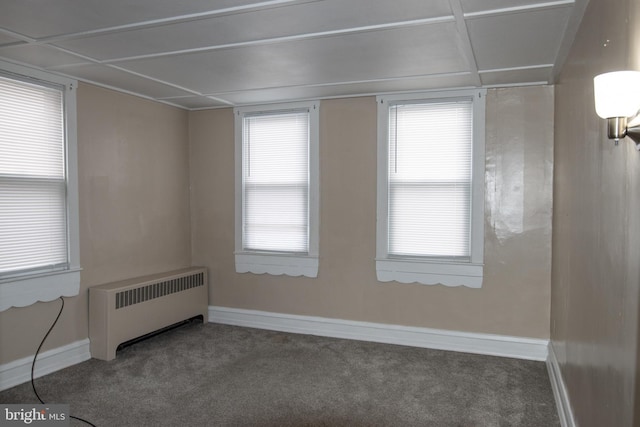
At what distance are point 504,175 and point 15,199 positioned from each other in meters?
3.74

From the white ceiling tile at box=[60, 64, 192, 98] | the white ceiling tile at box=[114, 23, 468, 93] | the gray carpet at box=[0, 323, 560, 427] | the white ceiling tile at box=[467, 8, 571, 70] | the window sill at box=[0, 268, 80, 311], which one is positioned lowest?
the gray carpet at box=[0, 323, 560, 427]

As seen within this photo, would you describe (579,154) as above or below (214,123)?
→ below

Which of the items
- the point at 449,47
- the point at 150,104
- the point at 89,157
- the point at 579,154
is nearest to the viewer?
the point at 579,154

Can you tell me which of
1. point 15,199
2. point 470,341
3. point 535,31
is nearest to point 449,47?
point 535,31

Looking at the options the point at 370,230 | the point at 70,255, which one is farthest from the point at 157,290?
the point at 370,230

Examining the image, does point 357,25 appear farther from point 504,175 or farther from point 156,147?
point 156,147

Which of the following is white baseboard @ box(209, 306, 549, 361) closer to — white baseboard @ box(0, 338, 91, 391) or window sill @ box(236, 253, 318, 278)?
window sill @ box(236, 253, 318, 278)

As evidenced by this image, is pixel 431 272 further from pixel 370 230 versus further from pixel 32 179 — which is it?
pixel 32 179

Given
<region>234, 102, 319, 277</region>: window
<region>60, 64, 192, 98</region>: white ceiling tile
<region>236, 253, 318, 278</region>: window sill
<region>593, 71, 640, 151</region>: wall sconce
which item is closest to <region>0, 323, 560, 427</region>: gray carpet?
<region>236, 253, 318, 278</region>: window sill

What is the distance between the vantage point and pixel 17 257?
3.24 metres

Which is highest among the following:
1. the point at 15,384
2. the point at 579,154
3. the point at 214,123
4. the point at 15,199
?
the point at 214,123

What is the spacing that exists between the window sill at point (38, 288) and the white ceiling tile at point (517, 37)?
3.33 metres

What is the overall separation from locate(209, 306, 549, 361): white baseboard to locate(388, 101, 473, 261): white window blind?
0.70 metres

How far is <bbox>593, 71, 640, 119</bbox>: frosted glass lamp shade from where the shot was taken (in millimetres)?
1233
